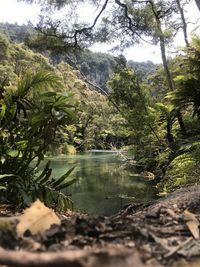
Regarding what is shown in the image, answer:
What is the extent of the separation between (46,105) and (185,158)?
466cm

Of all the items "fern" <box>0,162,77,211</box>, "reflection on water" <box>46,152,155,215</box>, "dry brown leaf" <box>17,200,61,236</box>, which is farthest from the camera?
"reflection on water" <box>46,152,155,215</box>

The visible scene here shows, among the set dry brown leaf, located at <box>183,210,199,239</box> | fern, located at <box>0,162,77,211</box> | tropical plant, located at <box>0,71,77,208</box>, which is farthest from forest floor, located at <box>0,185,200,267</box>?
tropical plant, located at <box>0,71,77,208</box>

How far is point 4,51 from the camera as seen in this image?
131ft

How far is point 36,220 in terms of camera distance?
1.83 metres

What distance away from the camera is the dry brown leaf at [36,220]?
69.6 inches

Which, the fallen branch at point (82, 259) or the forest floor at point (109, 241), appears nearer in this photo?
the fallen branch at point (82, 259)

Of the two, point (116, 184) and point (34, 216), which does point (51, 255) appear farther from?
point (116, 184)

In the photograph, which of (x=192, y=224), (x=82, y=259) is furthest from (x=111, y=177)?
(x=82, y=259)

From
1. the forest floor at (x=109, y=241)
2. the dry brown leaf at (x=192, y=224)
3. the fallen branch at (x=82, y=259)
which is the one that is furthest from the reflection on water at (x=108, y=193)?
the fallen branch at (x=82, y=259)

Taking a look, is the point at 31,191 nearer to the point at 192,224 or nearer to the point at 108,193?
the point at 192,224

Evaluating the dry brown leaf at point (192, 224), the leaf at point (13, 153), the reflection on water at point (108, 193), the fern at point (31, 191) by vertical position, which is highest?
the leaf at point (13, 153)

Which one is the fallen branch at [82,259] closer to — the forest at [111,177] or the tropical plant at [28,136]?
the forest at [111,177]

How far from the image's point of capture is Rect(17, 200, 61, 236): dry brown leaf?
1769 mm

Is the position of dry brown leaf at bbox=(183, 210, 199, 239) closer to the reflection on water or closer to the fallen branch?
the fallen branch
